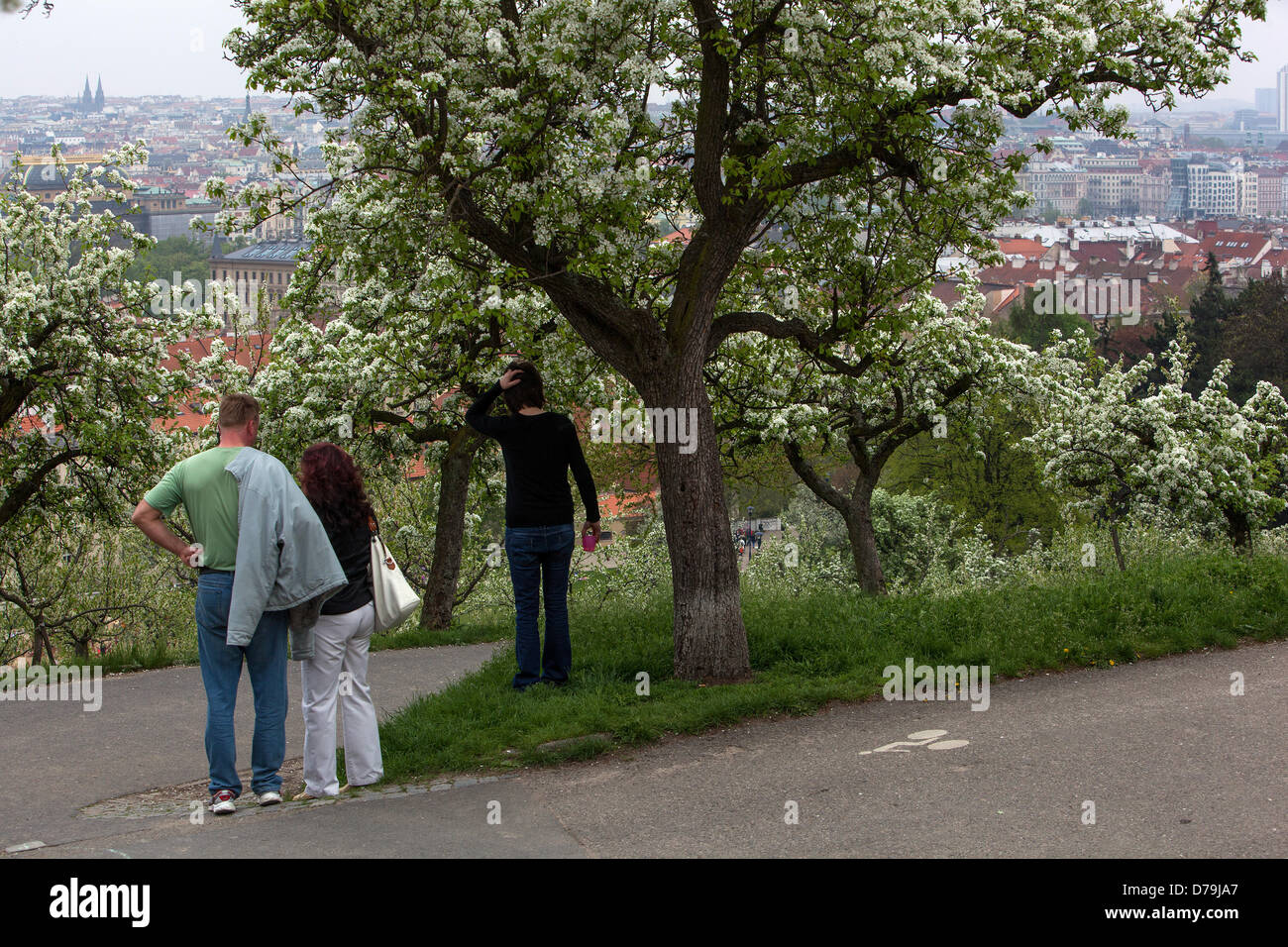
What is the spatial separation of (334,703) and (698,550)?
275 cm

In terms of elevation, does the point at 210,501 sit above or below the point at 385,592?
above

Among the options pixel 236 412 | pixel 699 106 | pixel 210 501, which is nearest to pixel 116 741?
pixel 210 501

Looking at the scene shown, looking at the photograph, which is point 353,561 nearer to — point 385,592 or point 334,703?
point 385,592

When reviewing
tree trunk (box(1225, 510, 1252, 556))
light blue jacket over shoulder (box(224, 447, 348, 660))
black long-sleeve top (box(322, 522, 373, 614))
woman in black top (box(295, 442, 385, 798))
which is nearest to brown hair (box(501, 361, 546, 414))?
woman in black top (box(295, 442, 385, 798))

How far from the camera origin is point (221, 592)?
6449 millimetres

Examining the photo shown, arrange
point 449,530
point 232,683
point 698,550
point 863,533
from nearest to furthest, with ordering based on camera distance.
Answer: point 232,683
point 698,550
point 449,530
point 863,533

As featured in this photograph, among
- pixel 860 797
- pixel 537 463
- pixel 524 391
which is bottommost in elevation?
pixel 860 797

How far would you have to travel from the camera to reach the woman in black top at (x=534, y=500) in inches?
318

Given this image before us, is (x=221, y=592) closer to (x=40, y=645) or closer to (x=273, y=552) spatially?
(x=273, y=552)

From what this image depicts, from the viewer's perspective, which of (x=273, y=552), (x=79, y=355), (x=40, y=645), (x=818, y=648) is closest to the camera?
(x=273, y=552)

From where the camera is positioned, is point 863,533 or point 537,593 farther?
point 863,533

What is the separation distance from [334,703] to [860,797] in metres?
2.66

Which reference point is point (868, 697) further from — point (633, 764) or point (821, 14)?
point (821, 14)

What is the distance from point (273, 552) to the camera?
21.0ft
